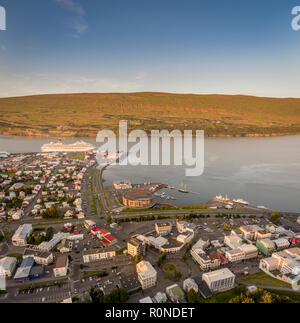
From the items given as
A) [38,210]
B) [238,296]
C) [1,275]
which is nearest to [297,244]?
[238,296]

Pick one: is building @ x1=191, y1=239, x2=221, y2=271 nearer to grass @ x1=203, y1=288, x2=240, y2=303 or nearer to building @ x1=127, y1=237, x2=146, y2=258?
grass @ x1=203, y1=288, x2=240, y2=303

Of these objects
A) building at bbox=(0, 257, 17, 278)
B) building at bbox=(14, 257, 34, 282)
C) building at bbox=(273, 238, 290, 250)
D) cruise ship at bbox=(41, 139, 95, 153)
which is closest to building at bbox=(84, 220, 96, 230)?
building at bbox=(14, 257, 34, 282)

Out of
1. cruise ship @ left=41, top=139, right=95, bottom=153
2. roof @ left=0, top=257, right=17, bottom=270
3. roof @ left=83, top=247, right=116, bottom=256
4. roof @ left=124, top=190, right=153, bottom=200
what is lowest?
roof @ left=0, top=257, right=17, bottom=270

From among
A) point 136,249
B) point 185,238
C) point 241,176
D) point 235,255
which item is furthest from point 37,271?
point 241,176

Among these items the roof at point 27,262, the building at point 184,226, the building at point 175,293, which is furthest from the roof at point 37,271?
the building at point 184,226

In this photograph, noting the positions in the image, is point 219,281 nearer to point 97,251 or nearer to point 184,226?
point 184,226

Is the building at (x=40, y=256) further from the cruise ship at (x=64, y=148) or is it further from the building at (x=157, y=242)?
the cruise ship at (x=64, y=148)
